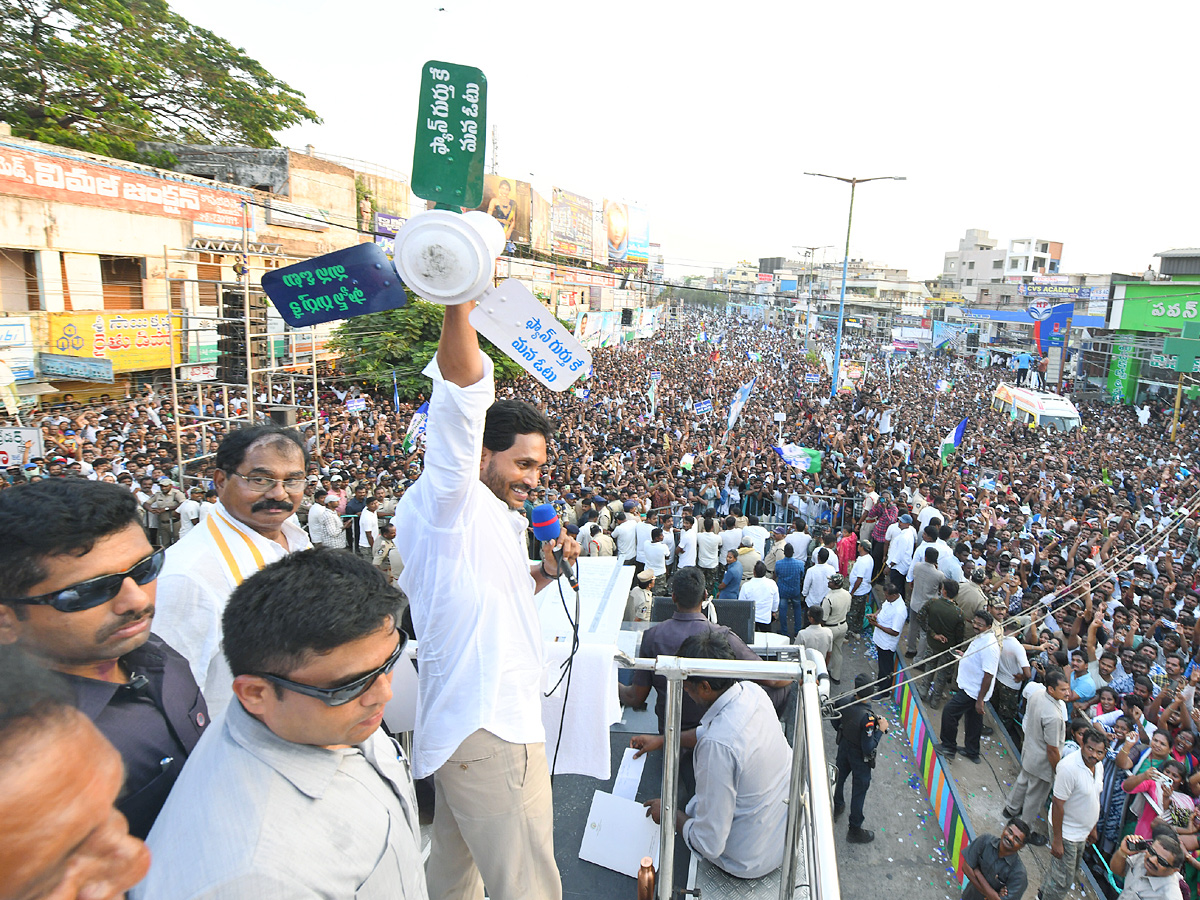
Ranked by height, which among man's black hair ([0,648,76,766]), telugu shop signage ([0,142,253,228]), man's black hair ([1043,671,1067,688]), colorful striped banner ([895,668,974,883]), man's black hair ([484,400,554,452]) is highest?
telugu shop signage ([0,142,253,228])

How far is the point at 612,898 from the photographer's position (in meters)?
2.53

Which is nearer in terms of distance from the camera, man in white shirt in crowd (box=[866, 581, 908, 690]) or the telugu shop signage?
man in white shirt in crowd (box=[866, 581, 908, 690])

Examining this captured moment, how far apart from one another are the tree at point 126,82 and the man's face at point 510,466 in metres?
22.7

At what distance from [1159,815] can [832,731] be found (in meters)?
2.68

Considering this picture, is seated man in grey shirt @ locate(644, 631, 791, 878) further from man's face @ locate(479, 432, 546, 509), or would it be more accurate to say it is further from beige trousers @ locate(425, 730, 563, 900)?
man's face @ locate(479, 432, 546, 509)

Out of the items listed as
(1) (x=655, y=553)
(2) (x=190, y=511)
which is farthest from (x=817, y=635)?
(2) (x=190, y=511)

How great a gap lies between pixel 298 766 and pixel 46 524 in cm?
80

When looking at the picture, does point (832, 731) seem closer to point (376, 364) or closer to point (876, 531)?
point (876, 531)

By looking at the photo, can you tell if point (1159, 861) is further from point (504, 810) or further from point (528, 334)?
point (528, 334)

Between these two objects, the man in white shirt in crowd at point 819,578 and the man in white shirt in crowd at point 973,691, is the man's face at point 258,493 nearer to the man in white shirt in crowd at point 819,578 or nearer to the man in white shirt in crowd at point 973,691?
the man in white shirt in crowd at point 973,691

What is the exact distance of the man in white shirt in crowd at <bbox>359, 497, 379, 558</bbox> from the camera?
875 centimetres

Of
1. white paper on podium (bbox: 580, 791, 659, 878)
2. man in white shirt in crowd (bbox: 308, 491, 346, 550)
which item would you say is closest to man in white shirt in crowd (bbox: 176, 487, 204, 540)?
man in white shirt in crowd (bbox: 308, 491, 346, 550)

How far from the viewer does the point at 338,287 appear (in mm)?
3008

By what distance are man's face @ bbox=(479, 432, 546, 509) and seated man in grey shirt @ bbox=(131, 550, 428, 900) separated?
65 centimetres
